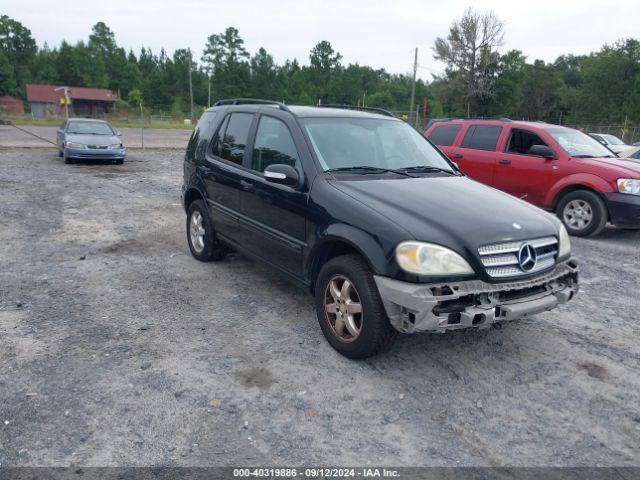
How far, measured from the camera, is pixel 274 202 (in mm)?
4637

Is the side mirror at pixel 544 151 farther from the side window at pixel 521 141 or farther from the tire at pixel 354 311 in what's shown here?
the tire at pixel 354 311

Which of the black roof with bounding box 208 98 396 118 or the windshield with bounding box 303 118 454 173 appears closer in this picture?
the windshield with bounding box 303 118 454 173

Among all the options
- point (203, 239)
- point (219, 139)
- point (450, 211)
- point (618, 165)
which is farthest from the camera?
point (618, 165)

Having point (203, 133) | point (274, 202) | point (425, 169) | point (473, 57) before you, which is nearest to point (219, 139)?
point (203, 133)

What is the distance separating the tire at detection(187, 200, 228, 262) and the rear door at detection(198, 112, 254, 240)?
19 centimetres

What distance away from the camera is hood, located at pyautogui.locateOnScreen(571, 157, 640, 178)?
7888 millimetres

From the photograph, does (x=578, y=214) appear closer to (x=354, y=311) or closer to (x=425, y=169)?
(x=425, y=169)

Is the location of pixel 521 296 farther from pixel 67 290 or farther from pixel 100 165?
pixel 100 165

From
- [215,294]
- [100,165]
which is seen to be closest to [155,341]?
[215,294]

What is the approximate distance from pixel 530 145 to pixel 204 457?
8.04 meters

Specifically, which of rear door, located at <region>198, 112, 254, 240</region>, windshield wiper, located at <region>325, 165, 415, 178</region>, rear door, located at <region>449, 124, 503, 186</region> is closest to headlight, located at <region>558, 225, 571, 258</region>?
windshield wiper, located at <region>325, 165, 415, 178</region>

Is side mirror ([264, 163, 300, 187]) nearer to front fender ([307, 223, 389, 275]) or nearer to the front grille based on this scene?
front fender ([307, 223, 389, 275])

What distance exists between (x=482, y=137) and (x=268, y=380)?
7.39m

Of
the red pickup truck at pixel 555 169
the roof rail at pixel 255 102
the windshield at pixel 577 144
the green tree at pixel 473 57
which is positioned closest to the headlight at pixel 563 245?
the roof rail at pixel 255 102
